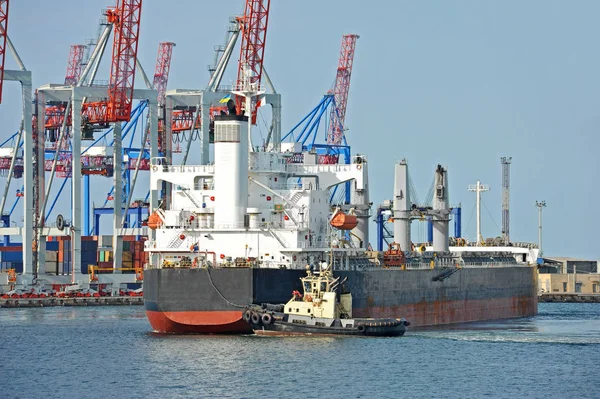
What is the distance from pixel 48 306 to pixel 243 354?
139 ft

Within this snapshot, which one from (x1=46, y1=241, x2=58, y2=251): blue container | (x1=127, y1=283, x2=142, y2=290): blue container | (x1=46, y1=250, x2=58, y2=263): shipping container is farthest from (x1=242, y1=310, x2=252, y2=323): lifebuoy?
(x1=46, y1=241, x2=58, y2=251): blue container

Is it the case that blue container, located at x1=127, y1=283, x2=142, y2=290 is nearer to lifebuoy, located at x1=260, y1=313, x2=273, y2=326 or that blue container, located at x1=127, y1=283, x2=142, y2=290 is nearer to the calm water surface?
the calm water surface

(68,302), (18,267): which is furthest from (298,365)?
A: (18,267)

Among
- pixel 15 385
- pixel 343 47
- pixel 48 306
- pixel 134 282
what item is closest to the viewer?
pixel 15 385

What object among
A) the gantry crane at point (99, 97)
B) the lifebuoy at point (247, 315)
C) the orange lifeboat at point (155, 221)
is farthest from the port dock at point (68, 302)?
the lifebuoy at point (247, 315)

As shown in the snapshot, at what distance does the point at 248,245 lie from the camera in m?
59.9

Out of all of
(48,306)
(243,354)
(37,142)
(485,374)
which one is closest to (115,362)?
(243,354)

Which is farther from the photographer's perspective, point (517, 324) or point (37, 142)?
point (37, 142)

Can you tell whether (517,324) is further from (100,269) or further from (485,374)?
(100,269)

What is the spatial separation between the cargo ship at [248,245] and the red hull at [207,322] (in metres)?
0.04

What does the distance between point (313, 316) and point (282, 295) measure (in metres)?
1.98

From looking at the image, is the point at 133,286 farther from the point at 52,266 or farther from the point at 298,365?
the point at 298,365

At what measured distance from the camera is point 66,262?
348 ft

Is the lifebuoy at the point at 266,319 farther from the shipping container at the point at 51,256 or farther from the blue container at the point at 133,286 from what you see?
the shipping container at the point at 51,256
